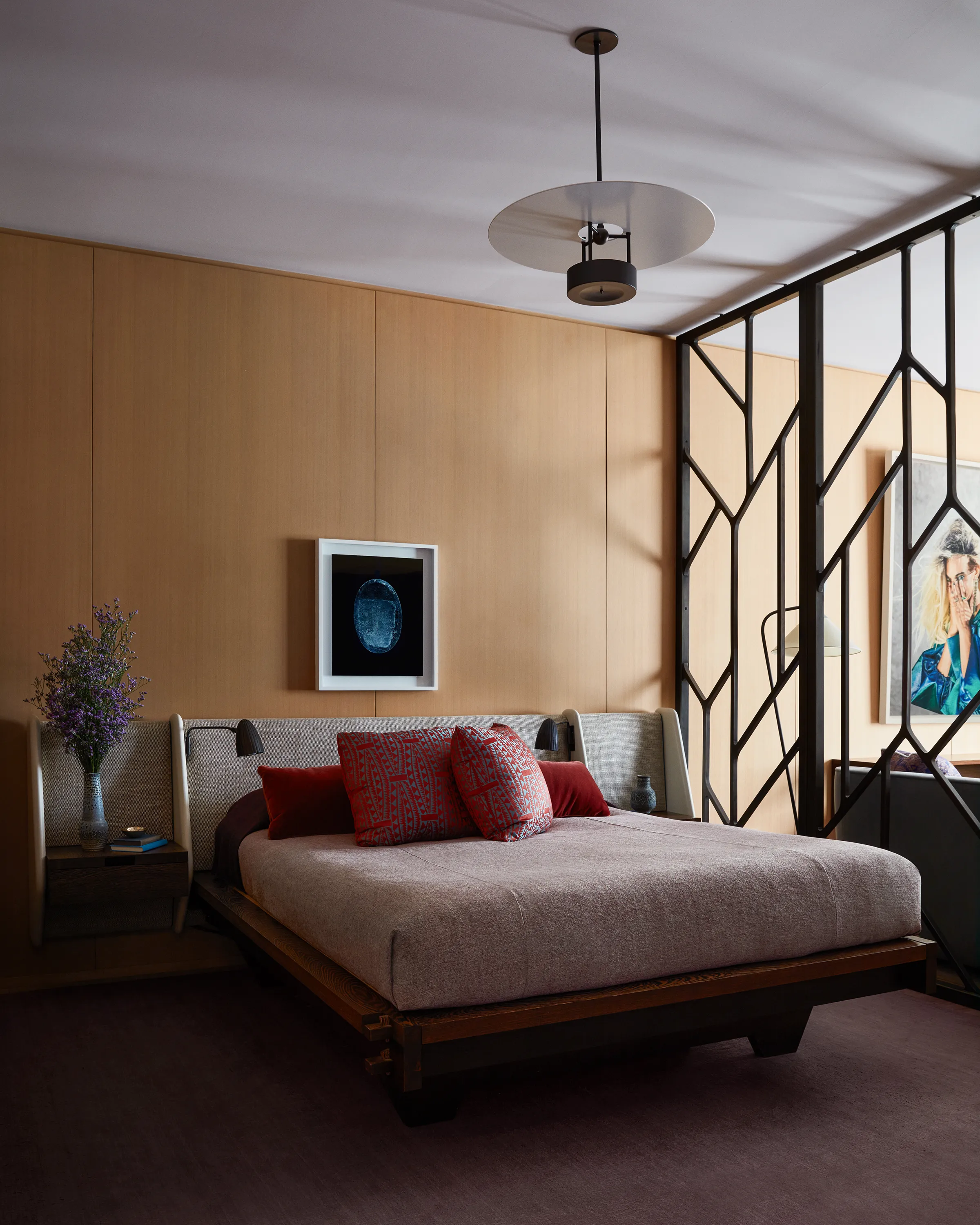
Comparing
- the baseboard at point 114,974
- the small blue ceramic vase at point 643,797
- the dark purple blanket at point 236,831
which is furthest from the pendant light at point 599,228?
the baseboard at point 114,974

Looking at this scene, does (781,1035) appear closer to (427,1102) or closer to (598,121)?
(427,1102)

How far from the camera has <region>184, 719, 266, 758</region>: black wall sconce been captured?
4.12 meters

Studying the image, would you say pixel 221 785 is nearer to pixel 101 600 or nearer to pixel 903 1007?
pixel 101 600

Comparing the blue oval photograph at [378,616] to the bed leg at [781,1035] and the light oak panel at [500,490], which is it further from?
the bed leg at [781,1035]

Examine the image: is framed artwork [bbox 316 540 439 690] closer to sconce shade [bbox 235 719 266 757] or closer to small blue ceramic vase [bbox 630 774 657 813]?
sconce shade [bbox 235 719 266 757]

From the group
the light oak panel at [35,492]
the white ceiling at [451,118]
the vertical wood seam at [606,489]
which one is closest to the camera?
the white ceiling at [451,118]

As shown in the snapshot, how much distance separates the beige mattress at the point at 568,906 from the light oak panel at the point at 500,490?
1.51m

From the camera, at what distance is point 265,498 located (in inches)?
176

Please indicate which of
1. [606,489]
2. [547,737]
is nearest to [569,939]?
[547,737]

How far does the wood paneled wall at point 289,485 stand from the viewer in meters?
4.07

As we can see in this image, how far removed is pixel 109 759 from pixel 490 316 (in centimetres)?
262

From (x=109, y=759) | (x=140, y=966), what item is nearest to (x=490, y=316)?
(x=109, y=759)

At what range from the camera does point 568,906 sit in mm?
2592

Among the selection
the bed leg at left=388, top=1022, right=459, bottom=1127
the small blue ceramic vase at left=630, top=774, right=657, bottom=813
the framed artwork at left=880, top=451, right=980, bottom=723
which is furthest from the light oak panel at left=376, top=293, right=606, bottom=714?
the bed leg at left=388, top=1022, right=459, bottom=1127
